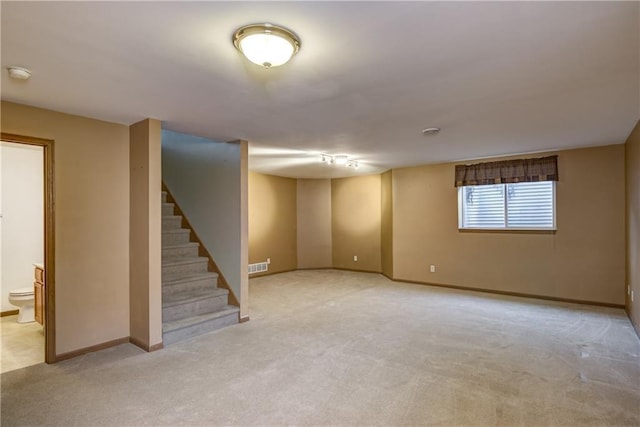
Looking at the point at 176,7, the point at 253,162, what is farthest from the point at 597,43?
the point at 253,162

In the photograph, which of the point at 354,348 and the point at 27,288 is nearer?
the point at 354,348

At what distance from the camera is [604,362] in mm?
2932

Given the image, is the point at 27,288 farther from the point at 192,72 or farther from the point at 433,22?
the point at 433,22

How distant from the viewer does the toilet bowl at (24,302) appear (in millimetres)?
4164

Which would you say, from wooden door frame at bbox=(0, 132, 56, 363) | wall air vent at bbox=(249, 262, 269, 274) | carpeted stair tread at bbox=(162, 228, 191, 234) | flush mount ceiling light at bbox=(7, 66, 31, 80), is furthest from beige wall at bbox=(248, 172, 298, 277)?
flush mount ceiling light at bbox=(7, 66, 31, 80)

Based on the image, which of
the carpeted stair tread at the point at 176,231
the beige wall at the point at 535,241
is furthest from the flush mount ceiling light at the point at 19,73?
the beige wall at the point at 535,241

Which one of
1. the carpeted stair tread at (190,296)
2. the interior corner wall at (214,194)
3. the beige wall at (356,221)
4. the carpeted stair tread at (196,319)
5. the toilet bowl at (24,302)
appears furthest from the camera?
the beige wall at (356,221)

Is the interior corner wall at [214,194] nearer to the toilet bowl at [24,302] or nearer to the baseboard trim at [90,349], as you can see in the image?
the baseboard trim at [90,349]

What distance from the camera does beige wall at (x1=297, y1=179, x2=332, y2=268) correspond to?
8.29m

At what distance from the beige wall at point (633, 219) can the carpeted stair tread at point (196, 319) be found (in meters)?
4.56

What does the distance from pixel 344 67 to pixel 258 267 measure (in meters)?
5.72

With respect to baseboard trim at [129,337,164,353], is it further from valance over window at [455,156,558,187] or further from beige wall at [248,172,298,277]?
valance over window at [455,156,558,187]

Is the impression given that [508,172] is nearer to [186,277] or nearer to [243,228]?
[243,228]

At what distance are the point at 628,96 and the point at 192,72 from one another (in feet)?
11.4
